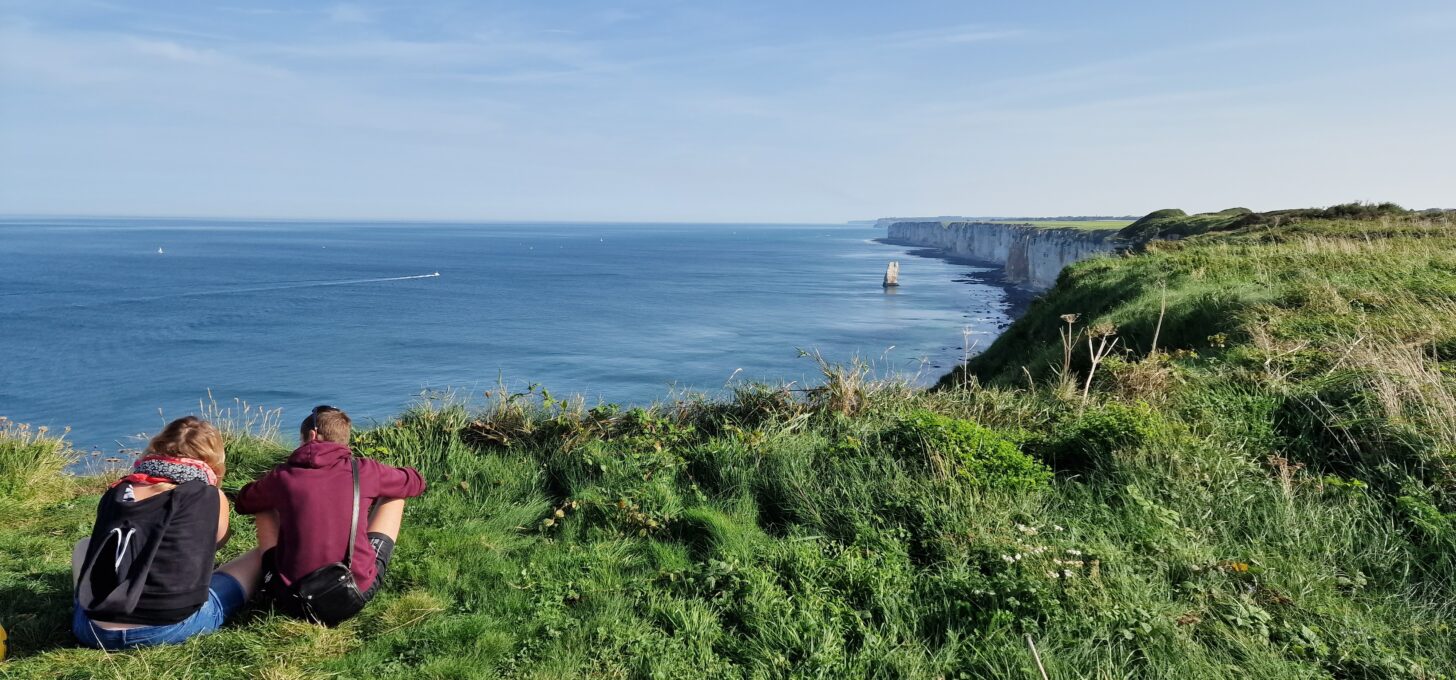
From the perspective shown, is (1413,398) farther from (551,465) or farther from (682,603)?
(551,465)

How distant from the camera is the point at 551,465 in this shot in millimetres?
7438

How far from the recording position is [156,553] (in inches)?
164

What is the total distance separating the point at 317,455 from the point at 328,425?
24 cm

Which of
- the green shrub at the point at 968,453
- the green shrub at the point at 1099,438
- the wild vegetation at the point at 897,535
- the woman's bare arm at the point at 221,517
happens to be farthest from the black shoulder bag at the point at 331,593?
the green shrub at the point at 1099,438

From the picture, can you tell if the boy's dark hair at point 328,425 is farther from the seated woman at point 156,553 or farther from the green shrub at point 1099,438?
the green shrub at point 1099,438

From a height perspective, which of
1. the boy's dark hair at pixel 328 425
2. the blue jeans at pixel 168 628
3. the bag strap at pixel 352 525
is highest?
the boy's dark hair at pixel 328 425

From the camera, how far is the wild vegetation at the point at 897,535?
4242 mm

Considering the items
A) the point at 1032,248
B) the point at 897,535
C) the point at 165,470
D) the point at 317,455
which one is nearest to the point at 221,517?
the point at 165,470

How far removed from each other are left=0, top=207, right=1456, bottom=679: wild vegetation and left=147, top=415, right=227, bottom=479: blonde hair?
3.33ft

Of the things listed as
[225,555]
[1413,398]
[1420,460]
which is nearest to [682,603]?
[225,555]

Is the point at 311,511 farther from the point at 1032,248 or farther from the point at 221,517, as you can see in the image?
the point at 1032,248

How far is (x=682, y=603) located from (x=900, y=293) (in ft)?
299

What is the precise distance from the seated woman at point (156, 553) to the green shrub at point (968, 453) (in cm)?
480

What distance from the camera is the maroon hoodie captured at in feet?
15.1
